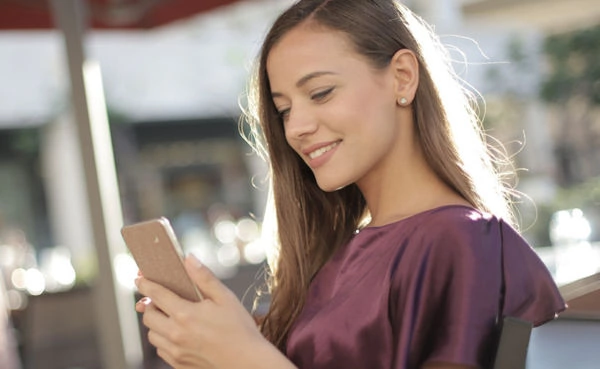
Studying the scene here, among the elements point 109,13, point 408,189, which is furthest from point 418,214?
point 109,13

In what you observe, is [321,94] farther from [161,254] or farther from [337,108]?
[161,254]

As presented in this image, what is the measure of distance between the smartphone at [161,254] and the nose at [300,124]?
24 cm

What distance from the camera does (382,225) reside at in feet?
4.80

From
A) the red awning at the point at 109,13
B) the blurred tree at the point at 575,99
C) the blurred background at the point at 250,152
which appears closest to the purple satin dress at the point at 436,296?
the blurred background at the point at 250,152

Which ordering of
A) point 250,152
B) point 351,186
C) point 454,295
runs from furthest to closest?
point 250,152 < point 351,186 < point 454,295

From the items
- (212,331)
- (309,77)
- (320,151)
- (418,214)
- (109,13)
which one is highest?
(109,13)

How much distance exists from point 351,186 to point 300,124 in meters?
0.31

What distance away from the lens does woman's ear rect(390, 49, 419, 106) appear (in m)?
1.45

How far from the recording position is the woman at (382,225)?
1323mm

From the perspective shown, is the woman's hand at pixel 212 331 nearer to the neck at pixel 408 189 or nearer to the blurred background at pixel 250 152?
the neck at pixel 408 189

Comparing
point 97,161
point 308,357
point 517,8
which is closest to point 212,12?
point 97,161

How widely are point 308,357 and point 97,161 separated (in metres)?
2.98

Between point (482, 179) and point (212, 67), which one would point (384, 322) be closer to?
point (482, 179)

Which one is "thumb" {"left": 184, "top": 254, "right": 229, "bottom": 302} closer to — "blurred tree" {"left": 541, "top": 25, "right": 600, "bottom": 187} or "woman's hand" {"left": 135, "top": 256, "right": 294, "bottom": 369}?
"woman's hand" {"left": 135, "top": 256, "right": 294, "bottom": 369}
